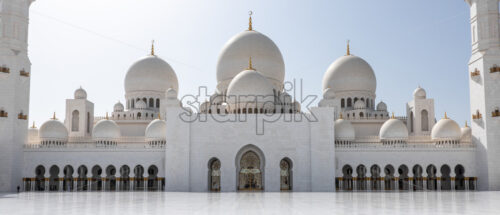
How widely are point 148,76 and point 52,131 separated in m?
8.21

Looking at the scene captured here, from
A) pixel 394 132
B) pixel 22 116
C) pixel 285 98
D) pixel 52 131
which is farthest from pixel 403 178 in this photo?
pixel 22 116

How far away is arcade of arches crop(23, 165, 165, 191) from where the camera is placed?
2401cm

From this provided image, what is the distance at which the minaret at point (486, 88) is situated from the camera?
74.7ft

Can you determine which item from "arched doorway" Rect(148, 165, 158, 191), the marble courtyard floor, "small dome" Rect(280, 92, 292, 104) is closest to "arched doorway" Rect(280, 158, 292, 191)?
"small dome" Rect(280, 92, 292, 104)

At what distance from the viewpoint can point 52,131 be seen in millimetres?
25703

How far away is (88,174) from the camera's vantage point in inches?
954

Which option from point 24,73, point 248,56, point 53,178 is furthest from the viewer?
point 248,56

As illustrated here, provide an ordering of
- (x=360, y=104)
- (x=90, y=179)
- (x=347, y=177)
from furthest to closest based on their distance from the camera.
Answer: (x=360, y=104) → (x=347, y=177) → (x=90, y=179)

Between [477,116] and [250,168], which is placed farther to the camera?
[250,168]

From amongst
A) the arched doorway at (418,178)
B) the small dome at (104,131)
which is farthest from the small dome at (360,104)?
the small dome at (104,131)

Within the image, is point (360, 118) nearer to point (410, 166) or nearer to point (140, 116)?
point (410, 166)

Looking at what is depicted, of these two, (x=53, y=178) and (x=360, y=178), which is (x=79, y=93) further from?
(x=360, y=178)

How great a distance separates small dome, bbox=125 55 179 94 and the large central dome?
4966mm

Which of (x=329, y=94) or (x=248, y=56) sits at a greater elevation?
(x=248, y=56)
